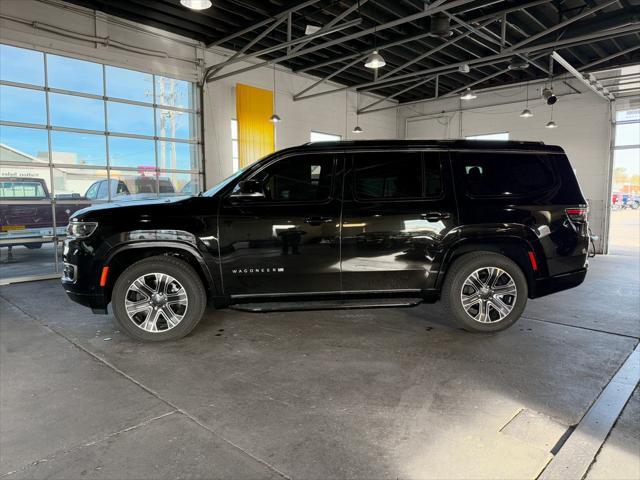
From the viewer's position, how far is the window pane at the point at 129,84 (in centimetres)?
836

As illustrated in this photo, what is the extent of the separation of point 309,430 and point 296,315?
2.46 m

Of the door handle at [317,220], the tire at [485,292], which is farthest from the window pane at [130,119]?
the tire at [485,292]

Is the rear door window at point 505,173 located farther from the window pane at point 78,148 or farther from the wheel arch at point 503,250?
the window pane at point 78,148

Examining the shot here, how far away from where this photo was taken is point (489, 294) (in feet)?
13.6

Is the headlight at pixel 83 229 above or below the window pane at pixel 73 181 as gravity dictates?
below

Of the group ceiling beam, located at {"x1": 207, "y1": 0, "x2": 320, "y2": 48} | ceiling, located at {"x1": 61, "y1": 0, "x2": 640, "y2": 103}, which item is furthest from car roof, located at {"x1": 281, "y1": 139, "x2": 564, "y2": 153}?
ceiling beam, located at {"x1": 207, "y1": 0, "x2": 320, "y2": 48}

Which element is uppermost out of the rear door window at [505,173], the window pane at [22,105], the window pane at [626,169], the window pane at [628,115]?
the window pane at [628,115]

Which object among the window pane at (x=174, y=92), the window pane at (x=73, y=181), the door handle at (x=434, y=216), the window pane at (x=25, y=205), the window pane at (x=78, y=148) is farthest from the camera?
the window pane at (x=174, y=92)

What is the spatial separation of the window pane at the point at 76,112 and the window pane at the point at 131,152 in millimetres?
437

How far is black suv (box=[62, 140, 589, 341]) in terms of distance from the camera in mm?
3867

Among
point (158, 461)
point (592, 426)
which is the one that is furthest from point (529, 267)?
point (158, 461)

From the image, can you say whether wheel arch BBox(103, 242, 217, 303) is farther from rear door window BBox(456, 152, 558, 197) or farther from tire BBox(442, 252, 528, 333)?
rear door window BBox(456, 152, 558, 197)

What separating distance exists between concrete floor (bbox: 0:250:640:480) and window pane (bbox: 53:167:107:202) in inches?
154

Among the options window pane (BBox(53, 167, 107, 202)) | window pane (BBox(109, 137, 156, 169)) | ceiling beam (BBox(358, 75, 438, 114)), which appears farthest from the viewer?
ceiling beam (BBox(358, 75, 438, 114))
